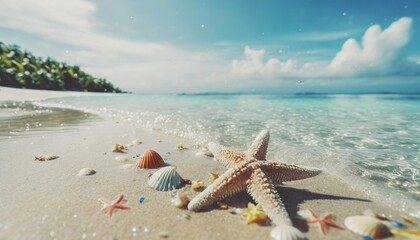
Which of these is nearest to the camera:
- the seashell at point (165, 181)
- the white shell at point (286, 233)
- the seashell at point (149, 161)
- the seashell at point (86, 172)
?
the white shell at point (286, 233)

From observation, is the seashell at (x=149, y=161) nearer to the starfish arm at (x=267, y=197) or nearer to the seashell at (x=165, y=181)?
the seashell at (x=165, y=181)

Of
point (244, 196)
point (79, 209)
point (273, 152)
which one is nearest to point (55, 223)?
point (79, 209)

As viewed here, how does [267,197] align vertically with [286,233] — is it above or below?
above

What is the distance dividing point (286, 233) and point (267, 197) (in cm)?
44

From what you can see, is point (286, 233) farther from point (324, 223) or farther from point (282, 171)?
point (282, 171)

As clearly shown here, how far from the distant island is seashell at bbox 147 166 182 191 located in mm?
31621

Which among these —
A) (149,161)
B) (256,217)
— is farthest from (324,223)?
(149,161)

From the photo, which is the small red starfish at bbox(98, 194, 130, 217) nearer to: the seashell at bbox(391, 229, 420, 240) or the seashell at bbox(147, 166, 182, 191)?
the seashell at bbox(147, 166, 182, 191)

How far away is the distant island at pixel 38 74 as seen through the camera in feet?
92.6

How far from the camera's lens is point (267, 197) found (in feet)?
8.54

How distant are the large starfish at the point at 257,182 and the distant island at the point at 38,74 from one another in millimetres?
32538

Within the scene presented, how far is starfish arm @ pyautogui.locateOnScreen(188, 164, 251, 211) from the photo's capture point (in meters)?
2.73

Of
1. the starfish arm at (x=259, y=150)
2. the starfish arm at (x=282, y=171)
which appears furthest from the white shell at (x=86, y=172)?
the starfish arm at (x=282, y=171)

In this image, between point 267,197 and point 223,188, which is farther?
point 223,188
